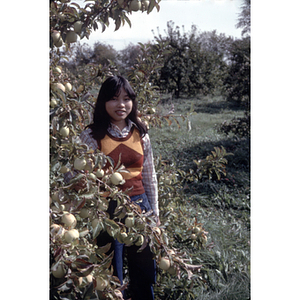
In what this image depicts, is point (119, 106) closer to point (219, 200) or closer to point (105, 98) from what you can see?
point (105, 98)

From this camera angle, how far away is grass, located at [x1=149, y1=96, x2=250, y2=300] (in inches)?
66.2

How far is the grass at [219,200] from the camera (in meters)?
1.68

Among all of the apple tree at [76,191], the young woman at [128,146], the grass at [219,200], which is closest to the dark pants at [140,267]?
the young woman at [128,146]

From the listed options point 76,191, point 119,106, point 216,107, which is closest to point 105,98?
point 119,106

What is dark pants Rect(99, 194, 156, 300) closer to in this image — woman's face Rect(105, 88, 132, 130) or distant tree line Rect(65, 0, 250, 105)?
woman's face Rect(105, 88, 132, 130)

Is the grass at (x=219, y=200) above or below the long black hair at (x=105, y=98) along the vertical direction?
below

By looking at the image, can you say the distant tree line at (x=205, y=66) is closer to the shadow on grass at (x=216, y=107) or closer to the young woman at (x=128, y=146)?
the shadow on grass at (x=216, y=107)

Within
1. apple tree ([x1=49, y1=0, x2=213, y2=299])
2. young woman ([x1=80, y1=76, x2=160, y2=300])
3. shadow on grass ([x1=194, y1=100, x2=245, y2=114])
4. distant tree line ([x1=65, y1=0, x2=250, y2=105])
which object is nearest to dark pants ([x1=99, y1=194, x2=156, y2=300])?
young woman ([x1=80, y1=76, x2=160, y2=300])

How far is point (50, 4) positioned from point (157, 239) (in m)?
0.79

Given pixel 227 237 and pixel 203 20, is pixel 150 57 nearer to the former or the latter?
pixel 203 20

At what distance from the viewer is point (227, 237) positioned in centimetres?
225

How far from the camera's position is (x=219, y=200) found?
290cm
